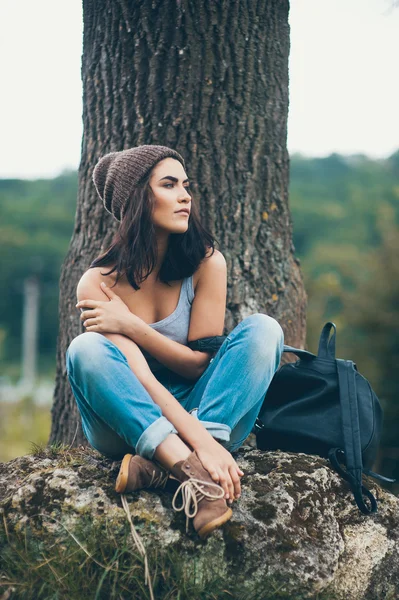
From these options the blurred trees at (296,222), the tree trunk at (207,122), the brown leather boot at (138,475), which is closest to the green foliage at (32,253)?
the blurred trees at (296,222)

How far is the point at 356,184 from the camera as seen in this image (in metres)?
45.0

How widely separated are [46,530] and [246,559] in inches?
29.5

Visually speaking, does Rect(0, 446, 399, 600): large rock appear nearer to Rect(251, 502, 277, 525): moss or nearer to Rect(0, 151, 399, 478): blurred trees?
Rect(251, 502, 277, 525): moss

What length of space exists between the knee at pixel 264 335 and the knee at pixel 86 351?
62cm

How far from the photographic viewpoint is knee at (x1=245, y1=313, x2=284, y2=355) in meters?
2.80

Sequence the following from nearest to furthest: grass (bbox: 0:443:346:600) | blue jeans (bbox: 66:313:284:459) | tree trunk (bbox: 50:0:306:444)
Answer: grass (bbox: 0:443:346:600) < blue jeans (bbox: 66:313:284:459) < tree trunk (bbox: 50:0:306:444)

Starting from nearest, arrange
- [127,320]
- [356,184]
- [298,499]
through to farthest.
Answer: [298,499], [127,320], [356,184]

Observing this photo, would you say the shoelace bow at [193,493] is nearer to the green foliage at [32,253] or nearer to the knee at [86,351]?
the knee at [86,351]

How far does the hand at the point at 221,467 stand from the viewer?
2523mm

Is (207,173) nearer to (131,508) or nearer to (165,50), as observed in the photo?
(165,50)

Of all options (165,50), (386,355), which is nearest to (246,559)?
(165,50)

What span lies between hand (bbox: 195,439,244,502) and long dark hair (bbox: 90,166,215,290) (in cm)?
95

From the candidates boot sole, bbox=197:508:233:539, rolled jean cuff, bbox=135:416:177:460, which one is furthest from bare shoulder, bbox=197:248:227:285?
boot sole, bbox=197:508:233:539

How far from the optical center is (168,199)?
3.14m
